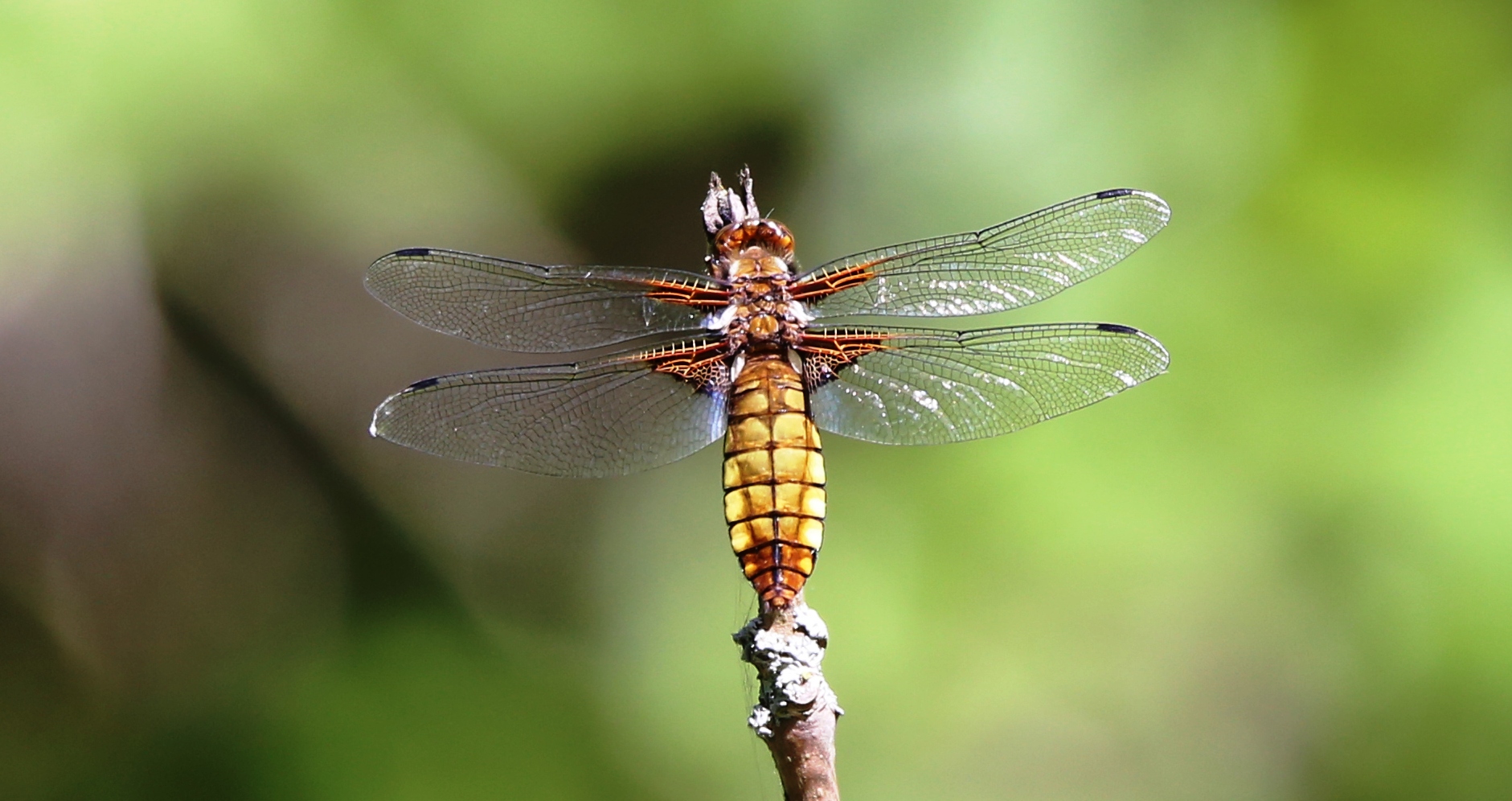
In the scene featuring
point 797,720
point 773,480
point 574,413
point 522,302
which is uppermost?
point 522,302

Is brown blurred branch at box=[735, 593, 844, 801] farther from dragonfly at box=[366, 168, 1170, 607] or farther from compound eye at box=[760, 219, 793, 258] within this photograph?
compound eye at box=[760, 219, 793, 258]

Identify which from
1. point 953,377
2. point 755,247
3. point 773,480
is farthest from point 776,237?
point 773,480

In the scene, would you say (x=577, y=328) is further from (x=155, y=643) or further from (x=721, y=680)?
(x=155, y=643)

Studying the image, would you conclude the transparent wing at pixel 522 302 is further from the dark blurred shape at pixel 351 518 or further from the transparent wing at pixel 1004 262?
the dark blurred shape at pixel 351 518

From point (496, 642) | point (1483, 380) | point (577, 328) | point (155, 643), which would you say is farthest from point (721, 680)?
point (1483, 380)

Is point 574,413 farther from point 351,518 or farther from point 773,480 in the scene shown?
point 351,518

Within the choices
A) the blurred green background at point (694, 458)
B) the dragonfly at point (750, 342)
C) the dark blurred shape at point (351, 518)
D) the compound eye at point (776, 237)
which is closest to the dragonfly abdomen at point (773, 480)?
the dragonfly at point (750, 342)

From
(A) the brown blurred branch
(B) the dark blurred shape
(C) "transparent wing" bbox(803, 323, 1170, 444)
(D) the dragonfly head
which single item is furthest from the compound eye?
(B) the dark blurred shape
